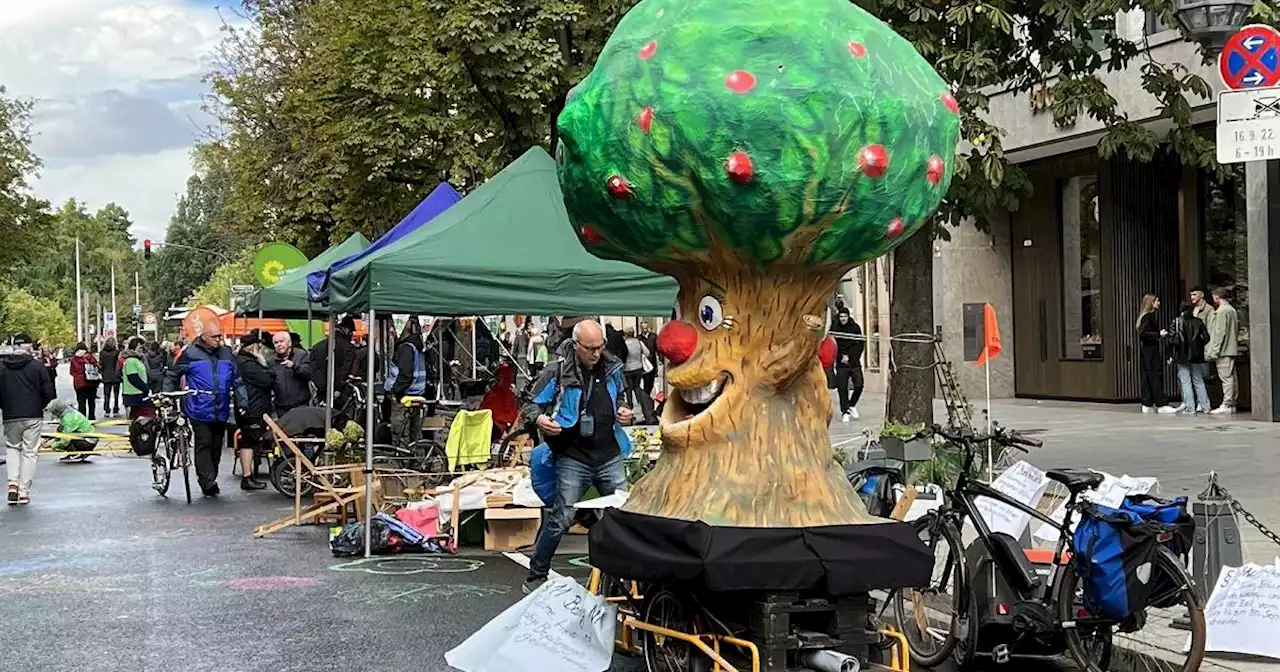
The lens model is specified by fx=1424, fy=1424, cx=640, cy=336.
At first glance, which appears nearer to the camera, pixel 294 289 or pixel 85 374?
pixel 294 289

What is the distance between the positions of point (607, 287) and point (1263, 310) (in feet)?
36.2

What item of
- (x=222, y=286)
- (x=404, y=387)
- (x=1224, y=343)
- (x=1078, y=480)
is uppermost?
(x=222, y=286)

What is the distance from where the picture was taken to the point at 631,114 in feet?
18.9

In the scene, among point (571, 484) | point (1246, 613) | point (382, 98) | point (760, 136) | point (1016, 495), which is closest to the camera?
point (760, 136)

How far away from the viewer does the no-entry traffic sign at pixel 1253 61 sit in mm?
7926

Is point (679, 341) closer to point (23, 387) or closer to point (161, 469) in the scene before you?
point (161, 469)

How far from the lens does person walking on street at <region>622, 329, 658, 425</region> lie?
2177 cm

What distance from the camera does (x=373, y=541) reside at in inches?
427

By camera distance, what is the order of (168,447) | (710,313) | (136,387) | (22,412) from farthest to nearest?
(136,387) → (168,447) → (22,412) → (710,313)

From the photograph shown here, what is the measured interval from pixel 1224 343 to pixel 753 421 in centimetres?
1473

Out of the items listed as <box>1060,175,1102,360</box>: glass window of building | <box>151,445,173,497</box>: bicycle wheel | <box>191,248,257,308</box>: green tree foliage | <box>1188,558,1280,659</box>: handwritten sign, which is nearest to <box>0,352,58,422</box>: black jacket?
<box>151,445,173,497</box>: bicycle wheel

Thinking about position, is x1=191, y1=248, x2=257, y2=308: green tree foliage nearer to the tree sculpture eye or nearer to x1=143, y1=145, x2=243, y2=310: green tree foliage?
x1=143, y1=145, x2=243, y2=310: green tree foliage

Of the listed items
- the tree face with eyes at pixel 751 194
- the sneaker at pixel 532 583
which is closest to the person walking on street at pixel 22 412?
the sneaker at pixel 532 583

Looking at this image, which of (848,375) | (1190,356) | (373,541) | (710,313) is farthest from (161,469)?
(1190,356)
